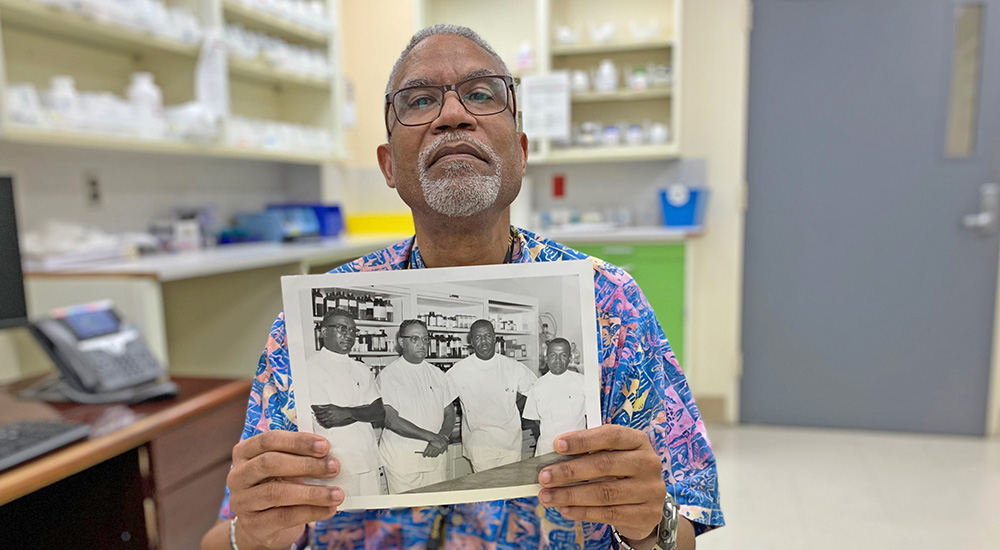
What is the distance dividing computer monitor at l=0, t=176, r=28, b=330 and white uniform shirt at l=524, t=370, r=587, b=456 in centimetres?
86

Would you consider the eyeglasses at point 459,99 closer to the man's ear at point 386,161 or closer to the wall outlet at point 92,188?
the man's ear at point 386,161

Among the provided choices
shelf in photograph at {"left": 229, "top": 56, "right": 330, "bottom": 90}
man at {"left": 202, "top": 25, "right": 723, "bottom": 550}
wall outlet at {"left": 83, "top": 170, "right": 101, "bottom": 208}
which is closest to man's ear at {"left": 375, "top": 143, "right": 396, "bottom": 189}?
man at {"left": 202, "top": 25, "right": 723, "bottom": 550}

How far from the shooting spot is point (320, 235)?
3352mm

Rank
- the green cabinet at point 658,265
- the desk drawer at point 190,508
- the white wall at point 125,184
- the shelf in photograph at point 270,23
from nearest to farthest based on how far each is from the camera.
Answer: the desk drawer at point 190,508, the white wall at point 125,184, the shelf in photograph at point 270,23, the green cabinet at point 658,265

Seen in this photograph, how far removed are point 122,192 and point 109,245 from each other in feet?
1.66

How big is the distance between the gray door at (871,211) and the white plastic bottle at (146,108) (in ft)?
8.94

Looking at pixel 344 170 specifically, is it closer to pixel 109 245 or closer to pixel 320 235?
pixel 320 235

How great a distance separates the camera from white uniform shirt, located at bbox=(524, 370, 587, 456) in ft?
2.34

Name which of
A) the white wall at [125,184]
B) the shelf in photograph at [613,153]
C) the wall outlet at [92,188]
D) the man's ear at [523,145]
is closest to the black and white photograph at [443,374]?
the man's ear at [523,145]

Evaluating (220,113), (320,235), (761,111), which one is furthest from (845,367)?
(220,113)

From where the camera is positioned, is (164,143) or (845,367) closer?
(164,143)

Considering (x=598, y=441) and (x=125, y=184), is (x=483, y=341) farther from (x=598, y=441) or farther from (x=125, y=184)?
(x=125, y=184)

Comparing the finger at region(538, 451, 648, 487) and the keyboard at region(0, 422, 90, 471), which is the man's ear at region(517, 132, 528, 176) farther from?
the keyboard at region(0, 422, 90, 471)

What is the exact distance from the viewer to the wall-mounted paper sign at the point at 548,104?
3168mm
